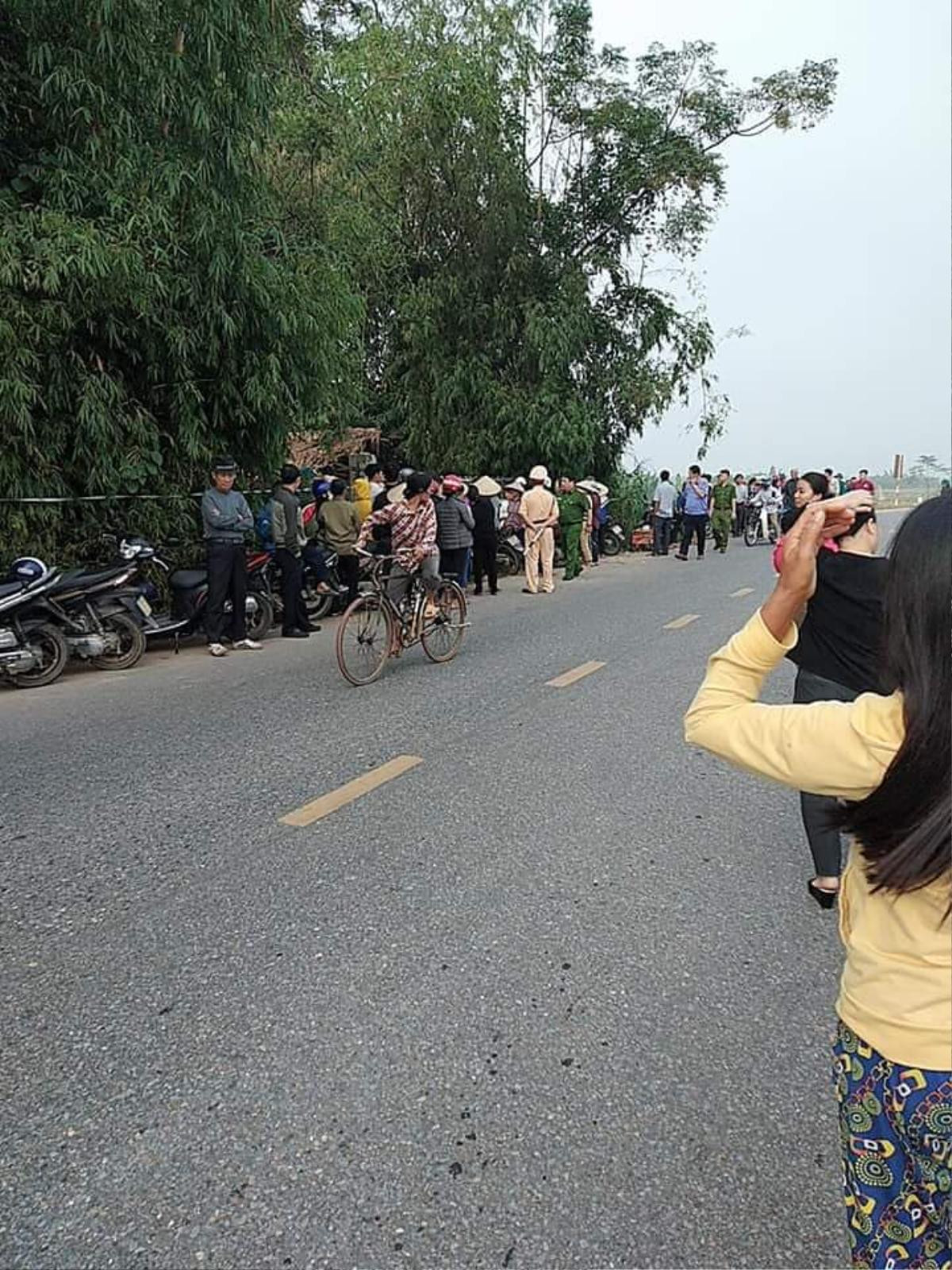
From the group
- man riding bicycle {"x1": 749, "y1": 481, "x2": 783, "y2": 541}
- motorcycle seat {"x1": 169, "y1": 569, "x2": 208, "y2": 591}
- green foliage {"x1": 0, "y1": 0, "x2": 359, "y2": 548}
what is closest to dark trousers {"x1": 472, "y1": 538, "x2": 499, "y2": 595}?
green foliage {"x1": 0, "y1": 0, "x2": 359, "y2": 548}

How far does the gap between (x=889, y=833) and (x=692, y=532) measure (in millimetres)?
18408

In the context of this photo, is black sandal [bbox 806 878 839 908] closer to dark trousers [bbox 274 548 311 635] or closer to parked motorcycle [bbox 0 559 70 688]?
parked motorcycle [bbox 0 559 70 688]

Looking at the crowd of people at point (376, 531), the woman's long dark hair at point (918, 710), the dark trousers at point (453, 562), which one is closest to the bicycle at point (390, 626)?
the crowd of people at point (376, 531)

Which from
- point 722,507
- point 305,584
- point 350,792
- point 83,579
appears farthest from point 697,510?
point 350,792

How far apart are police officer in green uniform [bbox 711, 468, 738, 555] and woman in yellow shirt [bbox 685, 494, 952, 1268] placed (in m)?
19.1

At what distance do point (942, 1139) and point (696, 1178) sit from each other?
973mm

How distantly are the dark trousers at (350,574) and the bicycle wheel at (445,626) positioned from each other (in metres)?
3.03

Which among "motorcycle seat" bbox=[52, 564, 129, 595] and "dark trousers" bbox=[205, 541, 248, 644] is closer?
"motorcycle seat" bbox=[52, 564, 129, 595]

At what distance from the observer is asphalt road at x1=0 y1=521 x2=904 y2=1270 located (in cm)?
207

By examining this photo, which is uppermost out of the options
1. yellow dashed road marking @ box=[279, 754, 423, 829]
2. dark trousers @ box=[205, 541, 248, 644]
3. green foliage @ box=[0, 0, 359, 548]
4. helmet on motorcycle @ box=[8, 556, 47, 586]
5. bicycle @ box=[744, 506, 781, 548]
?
→ green foliage @ box=[0, 0, 359, 548]

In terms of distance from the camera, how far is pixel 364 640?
7410mm

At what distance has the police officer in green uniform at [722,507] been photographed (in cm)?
1984

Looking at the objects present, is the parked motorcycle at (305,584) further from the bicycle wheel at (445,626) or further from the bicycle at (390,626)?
the bicycle wheel at (445,626)

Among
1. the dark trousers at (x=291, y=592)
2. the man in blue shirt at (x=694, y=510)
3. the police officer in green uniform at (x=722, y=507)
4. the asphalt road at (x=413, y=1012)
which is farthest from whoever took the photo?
the police officer in green uniform at (x=722, y=507)
